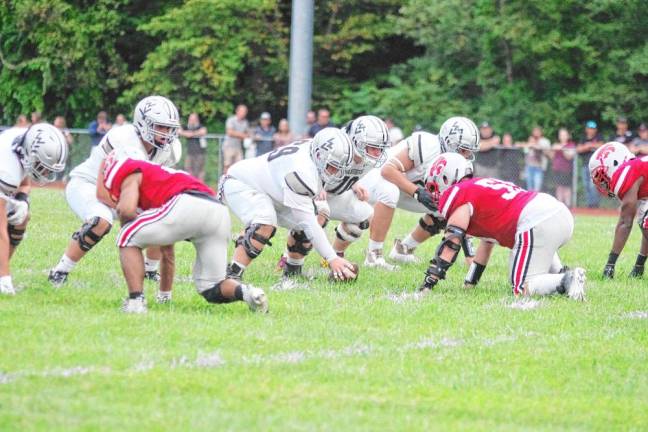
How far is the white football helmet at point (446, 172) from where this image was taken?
31.2ft

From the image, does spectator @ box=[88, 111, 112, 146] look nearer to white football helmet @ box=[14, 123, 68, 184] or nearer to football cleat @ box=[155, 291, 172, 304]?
white football helmet @ box=[14, 123, 68, 184]

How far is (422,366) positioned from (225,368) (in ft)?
3.52

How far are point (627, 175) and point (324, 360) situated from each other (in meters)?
4.91

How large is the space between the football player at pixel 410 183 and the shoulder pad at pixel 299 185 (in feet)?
5.36

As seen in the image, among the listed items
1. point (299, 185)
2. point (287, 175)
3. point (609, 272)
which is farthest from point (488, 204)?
point (609, 272)

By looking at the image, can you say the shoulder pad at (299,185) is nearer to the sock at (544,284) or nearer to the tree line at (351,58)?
the sock at (544,284)

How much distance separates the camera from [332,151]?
9.48m

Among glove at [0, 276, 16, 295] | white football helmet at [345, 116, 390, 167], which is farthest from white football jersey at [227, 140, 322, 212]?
Result: glove at [0, 276, 16, 295]

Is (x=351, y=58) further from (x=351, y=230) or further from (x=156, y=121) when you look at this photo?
(x=156, y=121)

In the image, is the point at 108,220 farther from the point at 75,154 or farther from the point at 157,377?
the point at 75,154

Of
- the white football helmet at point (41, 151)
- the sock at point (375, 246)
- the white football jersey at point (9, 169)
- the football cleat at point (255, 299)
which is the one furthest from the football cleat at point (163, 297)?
the sock at point (375, 246)

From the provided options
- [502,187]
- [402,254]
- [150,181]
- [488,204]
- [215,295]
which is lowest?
[402,254]

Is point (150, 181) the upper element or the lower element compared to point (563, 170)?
upper

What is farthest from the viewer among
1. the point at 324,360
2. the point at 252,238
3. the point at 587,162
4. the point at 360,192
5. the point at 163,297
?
the point at 587,162
